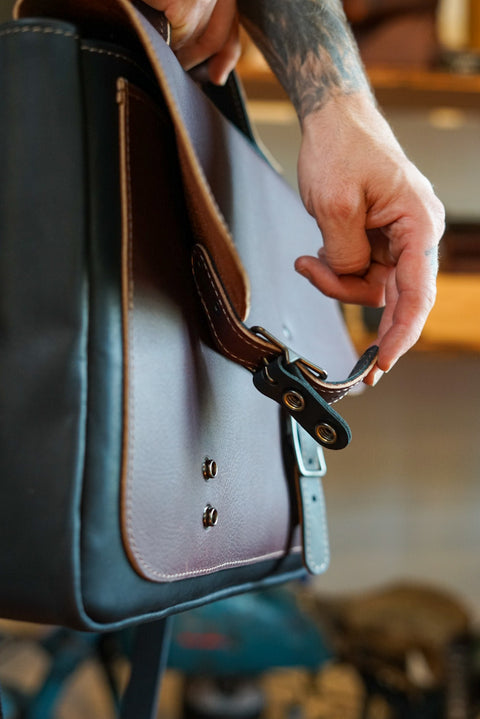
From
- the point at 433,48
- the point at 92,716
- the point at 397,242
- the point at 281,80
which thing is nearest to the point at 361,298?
the point at 397,242

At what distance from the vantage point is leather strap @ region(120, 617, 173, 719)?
699 mm

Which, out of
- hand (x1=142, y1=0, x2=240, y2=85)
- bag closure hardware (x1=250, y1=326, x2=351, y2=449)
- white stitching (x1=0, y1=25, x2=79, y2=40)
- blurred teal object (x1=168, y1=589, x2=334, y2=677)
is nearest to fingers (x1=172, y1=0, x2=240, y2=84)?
hand (x1=142, y1=0, x2=240, y2=85)

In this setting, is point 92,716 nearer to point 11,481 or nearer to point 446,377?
point 446,377

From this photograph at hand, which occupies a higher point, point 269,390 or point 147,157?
point 147,157

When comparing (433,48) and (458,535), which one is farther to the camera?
(458,535)

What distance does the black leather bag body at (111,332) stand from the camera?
0.36 metres

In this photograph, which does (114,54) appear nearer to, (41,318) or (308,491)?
(41,318)

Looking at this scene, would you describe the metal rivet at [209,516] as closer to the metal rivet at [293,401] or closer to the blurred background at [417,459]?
the metal rivet at [293,401]

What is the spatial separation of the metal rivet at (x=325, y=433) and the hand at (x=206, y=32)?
268 millimetres

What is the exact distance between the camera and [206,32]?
55 centimetres

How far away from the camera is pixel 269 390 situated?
0.44m

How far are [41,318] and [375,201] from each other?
0.22m

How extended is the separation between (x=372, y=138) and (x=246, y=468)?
0.75 ft

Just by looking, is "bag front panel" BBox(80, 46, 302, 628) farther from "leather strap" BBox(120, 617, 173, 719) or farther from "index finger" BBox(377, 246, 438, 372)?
"leather strap" BBox(120, 617, 173, 719)
